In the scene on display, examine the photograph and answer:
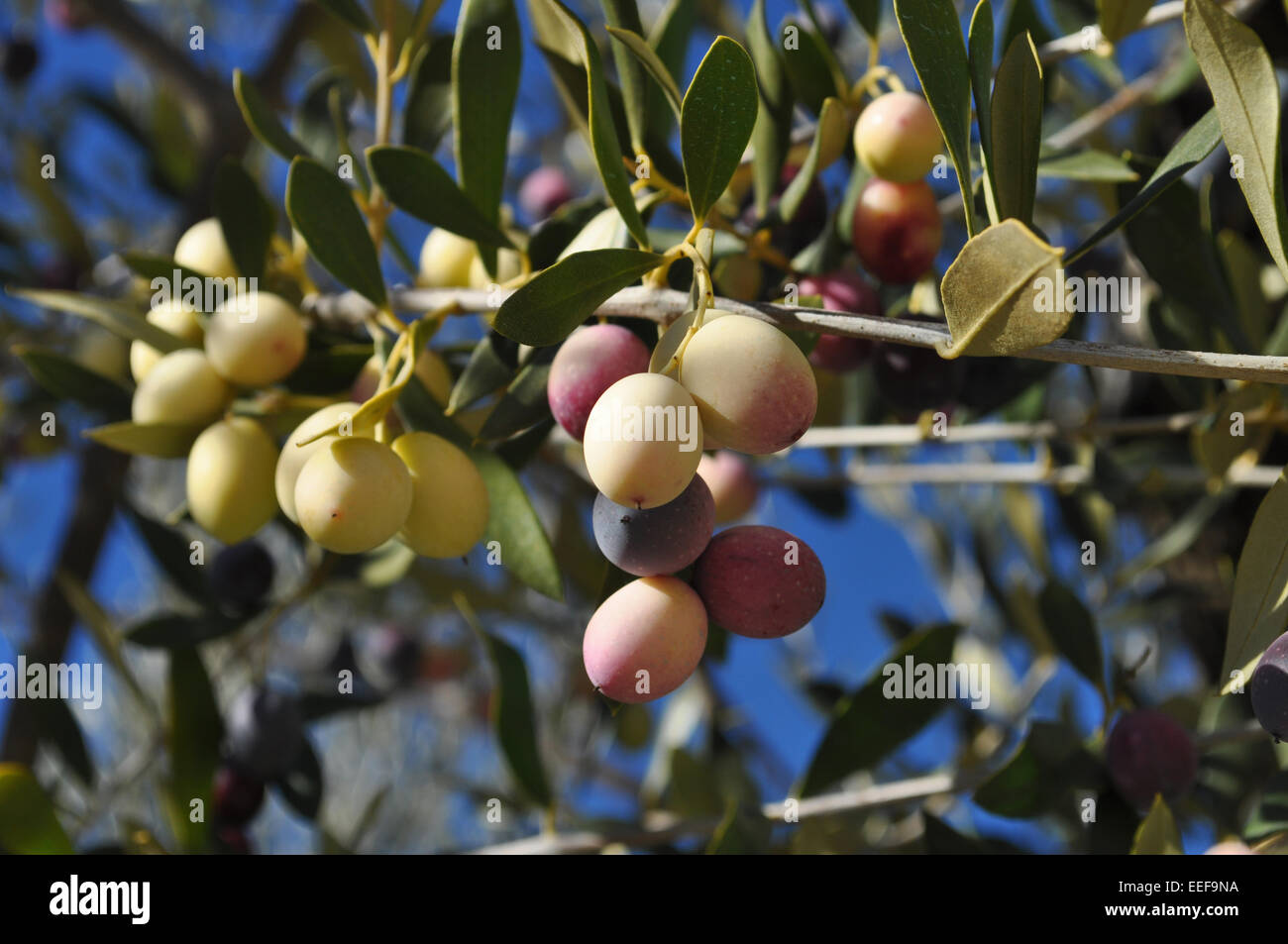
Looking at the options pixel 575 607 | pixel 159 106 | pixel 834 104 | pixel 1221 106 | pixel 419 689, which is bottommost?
pixel 419 689

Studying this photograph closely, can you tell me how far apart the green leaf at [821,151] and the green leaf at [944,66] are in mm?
205

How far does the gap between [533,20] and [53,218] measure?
120cm

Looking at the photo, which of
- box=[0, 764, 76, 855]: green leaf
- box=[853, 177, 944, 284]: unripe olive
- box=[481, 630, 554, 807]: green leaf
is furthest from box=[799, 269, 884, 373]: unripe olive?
box=[0, 764, 76, 855]: green leaf

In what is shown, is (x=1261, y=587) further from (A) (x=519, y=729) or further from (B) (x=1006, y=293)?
(A) (x=519, y=729)

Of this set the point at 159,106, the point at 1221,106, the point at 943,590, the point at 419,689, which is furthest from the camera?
the point at 419,689

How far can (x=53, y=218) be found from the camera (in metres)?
1.72

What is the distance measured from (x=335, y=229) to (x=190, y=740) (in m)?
0.63

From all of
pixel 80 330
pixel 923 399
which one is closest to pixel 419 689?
pixel 80 330

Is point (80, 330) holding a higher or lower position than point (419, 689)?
higher

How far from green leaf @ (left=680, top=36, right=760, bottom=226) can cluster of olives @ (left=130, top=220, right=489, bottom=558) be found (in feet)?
0.84

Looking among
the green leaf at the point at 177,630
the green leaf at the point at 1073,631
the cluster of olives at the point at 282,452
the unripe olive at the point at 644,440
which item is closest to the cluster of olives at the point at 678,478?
the unripe olive at the point at 644,440

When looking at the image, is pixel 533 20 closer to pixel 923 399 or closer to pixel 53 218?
pixel 923 399

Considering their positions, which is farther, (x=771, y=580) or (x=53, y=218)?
(x=53, y=218)

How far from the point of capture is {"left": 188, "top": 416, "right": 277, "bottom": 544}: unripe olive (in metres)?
0.84
